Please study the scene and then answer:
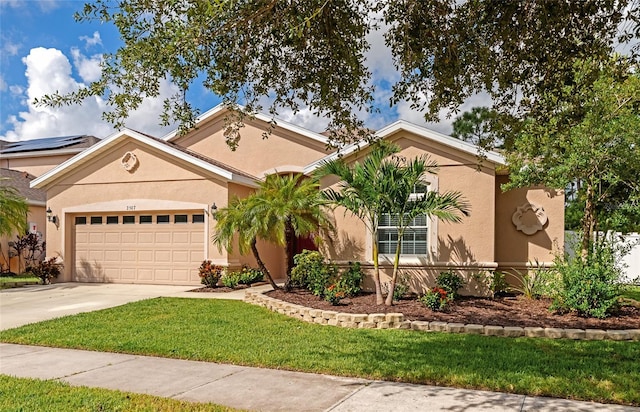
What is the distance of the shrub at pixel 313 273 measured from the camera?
39.5 ft

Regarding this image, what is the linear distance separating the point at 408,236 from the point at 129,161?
9.77 metres

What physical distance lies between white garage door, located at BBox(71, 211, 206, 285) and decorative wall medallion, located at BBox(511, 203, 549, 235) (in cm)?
917

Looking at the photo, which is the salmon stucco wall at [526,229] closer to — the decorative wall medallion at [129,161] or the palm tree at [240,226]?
the palm tree at [240,226]

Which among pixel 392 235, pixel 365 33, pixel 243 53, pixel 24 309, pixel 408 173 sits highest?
pixel 365 33

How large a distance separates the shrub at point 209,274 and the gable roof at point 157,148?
268 cm

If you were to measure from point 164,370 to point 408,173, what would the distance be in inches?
240

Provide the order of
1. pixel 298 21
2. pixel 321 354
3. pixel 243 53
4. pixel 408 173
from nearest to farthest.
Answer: pixel 298 21, pixel 243 53, pixel 321 354, pixel 408 173

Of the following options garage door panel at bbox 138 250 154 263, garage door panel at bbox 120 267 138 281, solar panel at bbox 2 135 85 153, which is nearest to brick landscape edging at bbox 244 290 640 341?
garage door panel at bbox 138 250 154 263

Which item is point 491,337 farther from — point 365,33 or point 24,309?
point 24,309

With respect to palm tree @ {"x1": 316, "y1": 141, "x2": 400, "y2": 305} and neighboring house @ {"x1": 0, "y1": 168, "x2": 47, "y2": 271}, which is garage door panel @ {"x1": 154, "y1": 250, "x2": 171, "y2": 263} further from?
neighboring house @ {"x1": 0, "y1": 168, "x2": 47, "y2": 271}

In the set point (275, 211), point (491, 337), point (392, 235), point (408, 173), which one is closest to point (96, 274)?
point (275, 211)

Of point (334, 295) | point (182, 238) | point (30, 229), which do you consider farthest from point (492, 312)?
point (30, 229)

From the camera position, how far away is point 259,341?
8.27 metres

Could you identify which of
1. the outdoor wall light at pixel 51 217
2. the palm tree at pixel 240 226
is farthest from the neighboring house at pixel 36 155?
the palm tree at pixel 240 226
